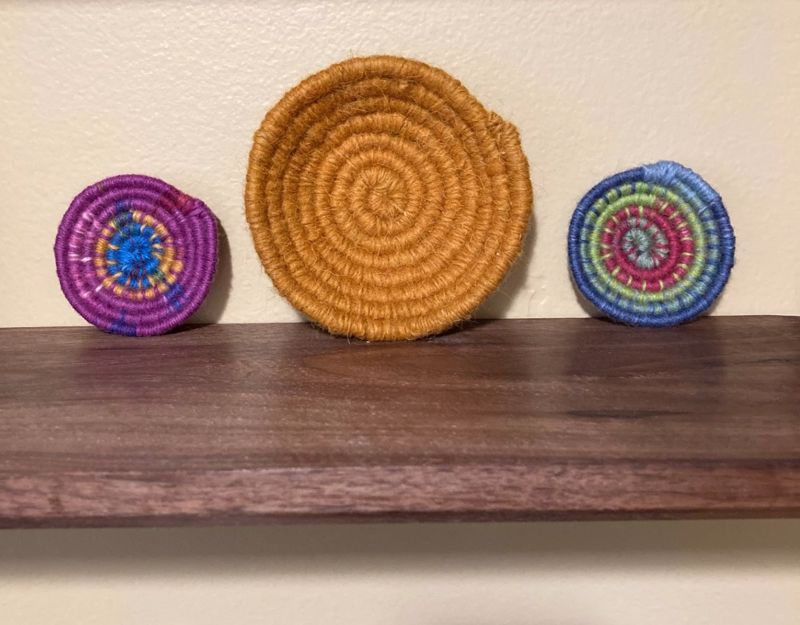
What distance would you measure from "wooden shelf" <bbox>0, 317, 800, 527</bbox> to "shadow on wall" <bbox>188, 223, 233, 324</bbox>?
0.09m

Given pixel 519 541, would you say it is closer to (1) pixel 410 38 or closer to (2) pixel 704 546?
(2) pixel 704 546

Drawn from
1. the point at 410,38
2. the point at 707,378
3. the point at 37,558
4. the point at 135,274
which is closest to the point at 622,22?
the point at 410,38

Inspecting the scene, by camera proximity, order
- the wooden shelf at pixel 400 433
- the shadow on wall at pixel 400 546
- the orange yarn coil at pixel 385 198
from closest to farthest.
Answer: the wooden shelf at pixel 400 433, the orange yarn coil at pixel 385 198, the shadow on wall at pixel 400 546

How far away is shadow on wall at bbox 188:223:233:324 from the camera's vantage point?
646 mm

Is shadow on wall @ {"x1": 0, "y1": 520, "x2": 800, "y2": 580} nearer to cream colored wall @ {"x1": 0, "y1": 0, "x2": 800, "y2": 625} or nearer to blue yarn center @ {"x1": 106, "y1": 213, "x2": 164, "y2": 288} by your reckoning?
cream colored wall @ {"x1": 0, "y1": 0, "x2": 800, "y2": 625}

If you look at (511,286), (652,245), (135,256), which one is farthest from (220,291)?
(652,245)

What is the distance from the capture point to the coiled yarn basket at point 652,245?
2.00 ft

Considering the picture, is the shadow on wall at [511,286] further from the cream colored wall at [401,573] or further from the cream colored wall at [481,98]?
the cream colored wall at [401,573]

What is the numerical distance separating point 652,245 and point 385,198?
0.23 metres

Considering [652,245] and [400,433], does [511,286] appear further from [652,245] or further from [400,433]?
[400,433]

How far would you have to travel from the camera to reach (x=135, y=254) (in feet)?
1.98

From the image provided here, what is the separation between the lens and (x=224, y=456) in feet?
1.25

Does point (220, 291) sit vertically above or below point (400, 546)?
above

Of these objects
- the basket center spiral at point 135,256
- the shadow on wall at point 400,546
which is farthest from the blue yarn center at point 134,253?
the shadow on wall at point 400,546
